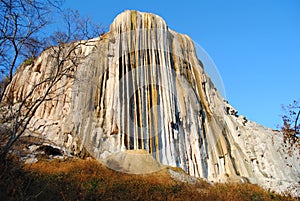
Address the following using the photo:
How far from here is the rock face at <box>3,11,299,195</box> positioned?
19859 millimetres

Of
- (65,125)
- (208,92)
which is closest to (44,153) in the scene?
(65,125)

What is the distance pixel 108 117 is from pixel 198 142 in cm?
850

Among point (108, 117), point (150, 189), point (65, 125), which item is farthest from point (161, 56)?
point (150, 189)

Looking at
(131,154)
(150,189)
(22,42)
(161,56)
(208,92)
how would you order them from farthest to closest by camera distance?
1. (208,92)
2. (161,56)
3. (131,154)
4. (150,189)
5. (22,42)

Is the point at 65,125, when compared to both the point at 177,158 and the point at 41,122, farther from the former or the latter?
the point at 177,158

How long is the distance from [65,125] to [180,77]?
11743mm

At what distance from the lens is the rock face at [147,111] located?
1986 centimetres

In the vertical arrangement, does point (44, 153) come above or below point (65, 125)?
below

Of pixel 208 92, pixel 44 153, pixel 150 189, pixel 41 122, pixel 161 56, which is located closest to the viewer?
pixel 150 189

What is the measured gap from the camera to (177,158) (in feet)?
67.8

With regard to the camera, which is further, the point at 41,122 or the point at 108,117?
the point at 41,122

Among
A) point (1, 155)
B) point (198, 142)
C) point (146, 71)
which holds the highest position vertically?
point (146, 71)

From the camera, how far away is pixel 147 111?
22.0m

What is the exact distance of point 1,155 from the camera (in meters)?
5.52
